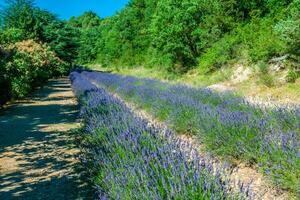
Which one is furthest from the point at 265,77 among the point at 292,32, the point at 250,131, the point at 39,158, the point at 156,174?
the point at 156,174

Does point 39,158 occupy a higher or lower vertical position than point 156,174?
lower

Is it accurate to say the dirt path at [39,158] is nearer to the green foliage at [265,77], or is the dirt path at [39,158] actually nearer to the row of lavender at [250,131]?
the row of lavender at [250,131]

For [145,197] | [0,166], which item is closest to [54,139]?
[0,166]

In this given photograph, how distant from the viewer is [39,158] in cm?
627

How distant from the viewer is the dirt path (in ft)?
15.4

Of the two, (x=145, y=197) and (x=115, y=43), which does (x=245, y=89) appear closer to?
(x=145, y=197)

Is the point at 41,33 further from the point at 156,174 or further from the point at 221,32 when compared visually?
the point at 156,174

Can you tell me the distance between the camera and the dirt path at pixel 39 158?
15.4ft

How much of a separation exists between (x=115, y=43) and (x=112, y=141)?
4462 cm

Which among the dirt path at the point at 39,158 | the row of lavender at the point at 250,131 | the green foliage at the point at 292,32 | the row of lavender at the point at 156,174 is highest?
the green foliage at the point at 292,32

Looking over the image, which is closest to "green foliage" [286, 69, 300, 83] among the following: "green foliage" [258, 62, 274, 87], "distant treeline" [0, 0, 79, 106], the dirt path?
"green foliage" [258, 62, 274, 87]

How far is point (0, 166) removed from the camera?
588cm

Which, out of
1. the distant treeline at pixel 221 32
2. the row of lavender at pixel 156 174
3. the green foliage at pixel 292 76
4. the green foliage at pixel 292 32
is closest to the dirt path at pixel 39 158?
the row of lavender at pixel 156 174

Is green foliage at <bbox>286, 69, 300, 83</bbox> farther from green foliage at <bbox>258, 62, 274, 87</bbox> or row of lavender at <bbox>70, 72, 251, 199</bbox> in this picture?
row of lavender at <bbox>70, 72, 251, 199</bbox>
